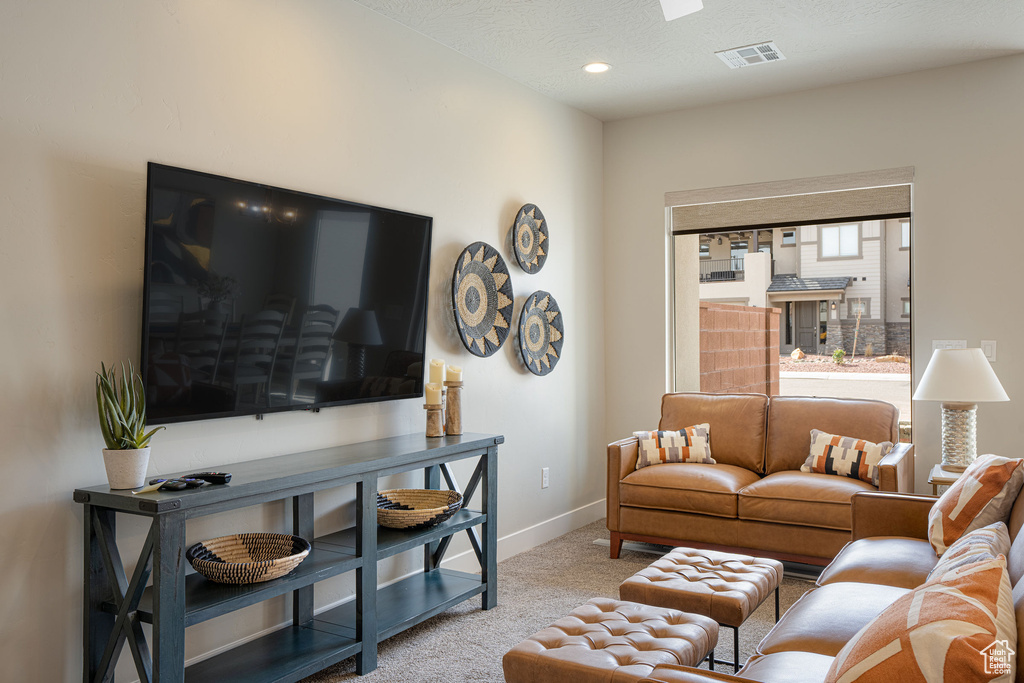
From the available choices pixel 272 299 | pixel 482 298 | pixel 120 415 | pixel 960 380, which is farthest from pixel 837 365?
pixel 120 415

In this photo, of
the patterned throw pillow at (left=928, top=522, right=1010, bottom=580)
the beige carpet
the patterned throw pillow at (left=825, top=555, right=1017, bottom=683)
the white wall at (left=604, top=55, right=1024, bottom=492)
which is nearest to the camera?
the patterned throw pillow at (left=825, top=555, right=1017, bottom=683)

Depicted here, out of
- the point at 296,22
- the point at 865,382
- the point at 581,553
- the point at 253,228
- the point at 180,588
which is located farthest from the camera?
the point at 865,382

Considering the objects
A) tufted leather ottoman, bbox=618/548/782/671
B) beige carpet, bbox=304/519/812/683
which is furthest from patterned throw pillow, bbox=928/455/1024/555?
beige carpet, bbox=304/519/812/683

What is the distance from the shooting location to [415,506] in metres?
3.39

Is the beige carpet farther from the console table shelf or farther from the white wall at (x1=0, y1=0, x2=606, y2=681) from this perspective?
the white wall at (x1=0, y1=0, x2=606, y2=681)

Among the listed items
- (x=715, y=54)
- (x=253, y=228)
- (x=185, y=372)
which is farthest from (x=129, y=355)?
(x=715, y=54)

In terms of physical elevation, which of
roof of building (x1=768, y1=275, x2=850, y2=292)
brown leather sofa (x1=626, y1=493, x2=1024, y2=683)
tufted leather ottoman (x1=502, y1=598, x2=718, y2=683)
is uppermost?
roof of building (x1=768, y1=275, x2=850, y2=292)

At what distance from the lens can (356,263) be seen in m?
3.15

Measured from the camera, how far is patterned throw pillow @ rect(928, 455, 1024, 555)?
7.92 feet

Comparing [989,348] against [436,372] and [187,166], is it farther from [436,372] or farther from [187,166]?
[187,166]

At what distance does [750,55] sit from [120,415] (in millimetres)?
3496

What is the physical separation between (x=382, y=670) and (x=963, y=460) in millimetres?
2963

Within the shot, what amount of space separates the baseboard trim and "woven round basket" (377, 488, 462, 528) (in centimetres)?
43

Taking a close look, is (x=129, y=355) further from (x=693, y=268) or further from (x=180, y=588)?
(x=693, y=268)
